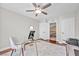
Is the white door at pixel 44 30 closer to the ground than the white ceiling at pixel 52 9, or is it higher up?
closer to the ground

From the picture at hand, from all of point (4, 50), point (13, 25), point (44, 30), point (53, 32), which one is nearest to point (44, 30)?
point (44, 30)

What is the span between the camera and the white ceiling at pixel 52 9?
1361mm

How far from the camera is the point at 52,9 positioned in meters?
1.44

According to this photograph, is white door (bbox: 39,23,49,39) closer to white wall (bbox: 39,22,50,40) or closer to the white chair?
white wall (bbox: 39,22,50,40)

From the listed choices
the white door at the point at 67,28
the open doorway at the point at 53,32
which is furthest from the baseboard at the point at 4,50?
the white door at the point at 67,28

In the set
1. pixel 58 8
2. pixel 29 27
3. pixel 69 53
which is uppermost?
pixel 58 8

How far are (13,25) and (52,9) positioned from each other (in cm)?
73

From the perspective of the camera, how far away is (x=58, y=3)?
1354mm

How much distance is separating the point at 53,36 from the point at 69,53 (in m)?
0.38

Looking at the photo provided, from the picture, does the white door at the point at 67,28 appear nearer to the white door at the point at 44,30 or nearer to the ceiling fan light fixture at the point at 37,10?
the white door at the point at 44,30

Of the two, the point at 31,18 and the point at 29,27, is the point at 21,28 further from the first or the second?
the point at 31,18

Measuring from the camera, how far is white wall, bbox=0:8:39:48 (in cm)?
139

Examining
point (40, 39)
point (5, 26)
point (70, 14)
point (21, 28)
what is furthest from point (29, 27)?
point (70, 14)

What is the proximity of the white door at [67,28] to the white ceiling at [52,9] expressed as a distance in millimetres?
107
